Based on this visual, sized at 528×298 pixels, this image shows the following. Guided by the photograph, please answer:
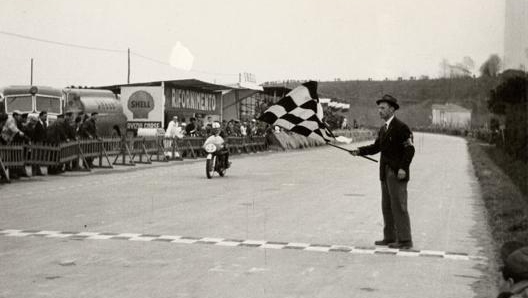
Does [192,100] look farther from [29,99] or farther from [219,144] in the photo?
Result: [219,144]

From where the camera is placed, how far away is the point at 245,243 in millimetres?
9953

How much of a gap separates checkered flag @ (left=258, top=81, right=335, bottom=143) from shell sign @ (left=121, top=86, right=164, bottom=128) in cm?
2828

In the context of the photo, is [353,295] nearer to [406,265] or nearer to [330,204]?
[406,265]

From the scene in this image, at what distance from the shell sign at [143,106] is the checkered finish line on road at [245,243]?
27.5 meters

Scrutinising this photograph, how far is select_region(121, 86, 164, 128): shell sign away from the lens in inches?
1503

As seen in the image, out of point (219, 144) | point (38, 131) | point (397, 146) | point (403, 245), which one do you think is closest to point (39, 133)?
point (38, 131)

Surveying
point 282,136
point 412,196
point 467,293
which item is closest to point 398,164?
point 467,293

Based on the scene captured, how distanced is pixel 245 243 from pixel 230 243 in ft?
0.61

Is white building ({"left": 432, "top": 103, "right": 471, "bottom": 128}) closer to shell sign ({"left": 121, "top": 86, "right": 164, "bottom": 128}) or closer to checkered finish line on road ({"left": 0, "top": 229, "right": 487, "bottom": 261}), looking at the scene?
shell sign ({"left": 121, "top": 86, "right": 164, "bottom": 128})

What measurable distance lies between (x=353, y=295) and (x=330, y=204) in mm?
8150

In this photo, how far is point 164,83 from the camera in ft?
134

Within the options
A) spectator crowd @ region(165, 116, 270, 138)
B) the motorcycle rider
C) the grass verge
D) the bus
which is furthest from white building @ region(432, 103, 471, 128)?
the motorcycle rider

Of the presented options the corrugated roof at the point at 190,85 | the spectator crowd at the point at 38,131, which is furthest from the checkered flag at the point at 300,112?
the corrugated roof at the point at 190,85

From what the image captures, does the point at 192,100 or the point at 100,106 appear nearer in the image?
the point at 100,106
